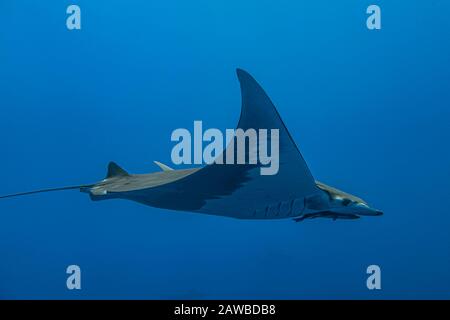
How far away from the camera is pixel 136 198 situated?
236 centimetres

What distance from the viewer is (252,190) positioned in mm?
2195

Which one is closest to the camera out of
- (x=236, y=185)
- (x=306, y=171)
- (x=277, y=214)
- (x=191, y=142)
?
(x=306, y=171)

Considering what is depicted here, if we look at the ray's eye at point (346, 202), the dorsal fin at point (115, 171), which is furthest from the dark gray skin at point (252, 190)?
the dorsal fin at point (115, 171)

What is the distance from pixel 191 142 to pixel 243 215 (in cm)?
85

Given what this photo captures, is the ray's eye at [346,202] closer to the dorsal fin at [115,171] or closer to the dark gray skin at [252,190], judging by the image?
the dark gray skin at [252,190]

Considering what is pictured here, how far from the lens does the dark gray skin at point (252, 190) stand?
1889 mm

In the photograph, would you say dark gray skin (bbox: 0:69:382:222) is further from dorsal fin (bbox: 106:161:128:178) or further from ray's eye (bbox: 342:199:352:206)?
dorsal fin (bbox: 106:161:128:178)

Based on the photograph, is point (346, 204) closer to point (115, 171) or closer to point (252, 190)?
point (252, 190)

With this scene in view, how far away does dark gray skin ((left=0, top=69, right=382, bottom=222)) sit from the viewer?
6.20 ft

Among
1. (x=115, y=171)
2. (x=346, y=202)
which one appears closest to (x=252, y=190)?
(x=346, y=202)

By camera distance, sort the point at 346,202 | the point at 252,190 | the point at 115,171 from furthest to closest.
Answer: the point at 115,171 < the point at 346,202 < the point at 252,190

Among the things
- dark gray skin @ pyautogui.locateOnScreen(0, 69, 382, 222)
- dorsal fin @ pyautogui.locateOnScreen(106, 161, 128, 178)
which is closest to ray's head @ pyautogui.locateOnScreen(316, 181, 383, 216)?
dark gray skin @ pyautogui.locateOnScreen(0, 69, 382, 222)
